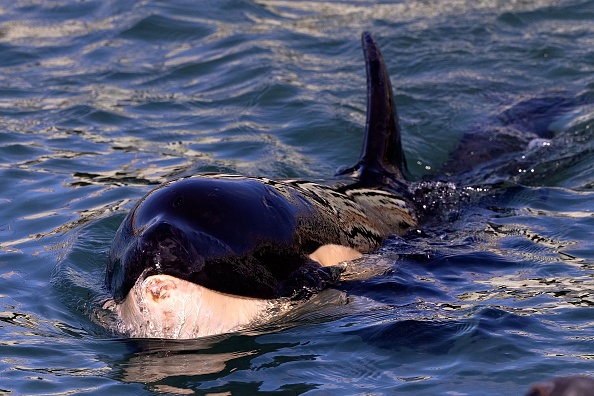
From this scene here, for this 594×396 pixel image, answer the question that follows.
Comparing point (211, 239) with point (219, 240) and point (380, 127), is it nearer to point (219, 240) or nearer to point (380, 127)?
point (219, 240)

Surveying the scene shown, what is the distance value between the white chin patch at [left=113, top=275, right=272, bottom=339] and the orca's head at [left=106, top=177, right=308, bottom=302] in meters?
0.04

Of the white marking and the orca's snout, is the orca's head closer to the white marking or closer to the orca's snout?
the orca's snout

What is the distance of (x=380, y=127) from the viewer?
7551 mm

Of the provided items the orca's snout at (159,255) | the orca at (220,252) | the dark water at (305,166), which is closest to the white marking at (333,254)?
the orca at (220,252)

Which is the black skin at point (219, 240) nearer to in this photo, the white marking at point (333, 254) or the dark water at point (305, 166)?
the white marking at point (333, 254)

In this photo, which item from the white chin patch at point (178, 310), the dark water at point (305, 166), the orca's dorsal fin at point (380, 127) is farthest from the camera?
the orca's dorsal fin at point (380, 127)

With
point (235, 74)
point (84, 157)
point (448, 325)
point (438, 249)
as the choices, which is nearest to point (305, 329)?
point (448, 325)

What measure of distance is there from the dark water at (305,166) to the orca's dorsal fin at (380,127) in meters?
0.53

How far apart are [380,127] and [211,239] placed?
2929 mm

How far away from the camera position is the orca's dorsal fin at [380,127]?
746 centimetres

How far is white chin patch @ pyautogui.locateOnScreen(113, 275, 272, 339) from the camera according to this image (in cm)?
468

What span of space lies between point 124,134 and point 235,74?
81.2 inches

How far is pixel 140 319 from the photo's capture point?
4.85m

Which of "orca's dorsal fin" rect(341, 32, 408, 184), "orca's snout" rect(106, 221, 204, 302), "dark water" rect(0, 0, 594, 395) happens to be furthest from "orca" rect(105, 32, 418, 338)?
"orca's dorsal fin" rect(341, 32, 408, 184)
